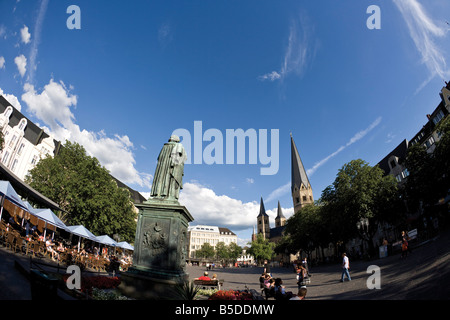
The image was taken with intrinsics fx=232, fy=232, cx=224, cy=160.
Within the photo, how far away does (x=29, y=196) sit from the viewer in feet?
72.6

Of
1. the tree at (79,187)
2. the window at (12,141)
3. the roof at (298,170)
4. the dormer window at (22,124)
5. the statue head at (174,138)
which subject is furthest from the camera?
the roof at (298,170)

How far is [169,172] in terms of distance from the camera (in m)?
8.59

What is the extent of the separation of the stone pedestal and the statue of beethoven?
14.8 inches

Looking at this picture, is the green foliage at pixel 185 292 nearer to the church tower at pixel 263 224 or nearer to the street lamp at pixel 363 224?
the street lamp at pixel 363 224

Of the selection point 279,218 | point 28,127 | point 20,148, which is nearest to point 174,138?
point 20,148

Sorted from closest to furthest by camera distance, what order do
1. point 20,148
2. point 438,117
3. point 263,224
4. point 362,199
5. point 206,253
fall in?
point 362,199 → point 438,117 → point 20,148 → point 206,253 → point 263,224

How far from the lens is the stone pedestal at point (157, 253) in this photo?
21.5 ft

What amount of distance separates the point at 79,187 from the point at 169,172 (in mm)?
23161

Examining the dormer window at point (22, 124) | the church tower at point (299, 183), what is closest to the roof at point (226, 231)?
the church tower at point (299, 183)

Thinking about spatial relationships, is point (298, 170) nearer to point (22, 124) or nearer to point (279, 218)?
point (279, 218)

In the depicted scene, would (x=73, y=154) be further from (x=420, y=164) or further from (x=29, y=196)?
(x=420, y=164)

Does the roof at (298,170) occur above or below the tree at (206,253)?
above

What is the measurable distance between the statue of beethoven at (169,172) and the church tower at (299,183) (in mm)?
95577
